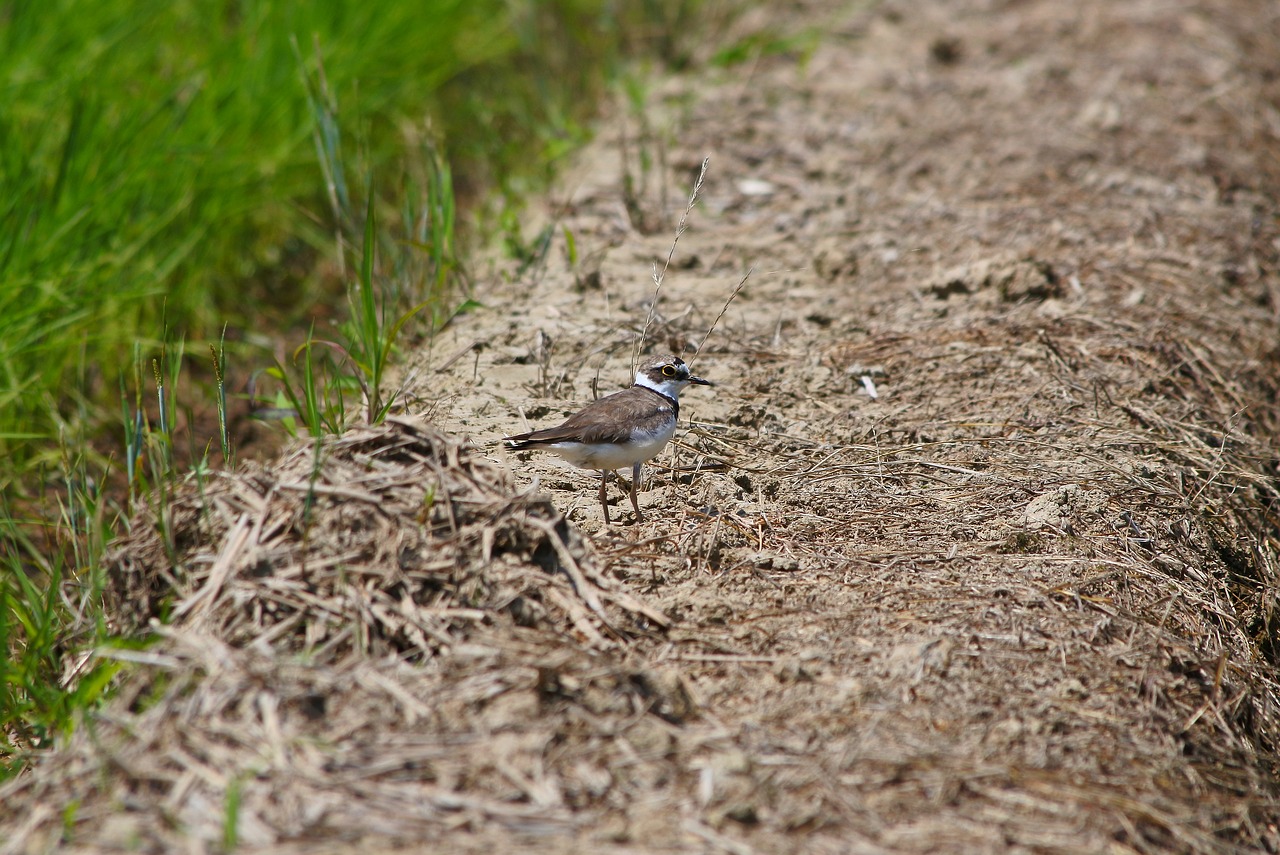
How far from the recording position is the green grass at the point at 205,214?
4.41 meters

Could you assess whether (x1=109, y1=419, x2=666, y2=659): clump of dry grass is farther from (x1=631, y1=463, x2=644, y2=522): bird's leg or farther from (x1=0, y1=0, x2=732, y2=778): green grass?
(x1=631, y1=463, x2=644, y2=522): bird's leg

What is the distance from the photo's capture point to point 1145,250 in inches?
239

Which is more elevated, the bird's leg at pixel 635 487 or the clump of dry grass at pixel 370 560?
the clump of dry grass at pixel 370 560

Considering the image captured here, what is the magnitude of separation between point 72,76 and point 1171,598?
5.32m

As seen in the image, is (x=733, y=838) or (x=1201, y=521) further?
(x=1201, y=521)

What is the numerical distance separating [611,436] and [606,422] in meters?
0.05

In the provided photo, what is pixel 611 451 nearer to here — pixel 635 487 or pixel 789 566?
pixel 635 487

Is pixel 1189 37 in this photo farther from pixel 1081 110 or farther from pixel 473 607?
pixel 473 607

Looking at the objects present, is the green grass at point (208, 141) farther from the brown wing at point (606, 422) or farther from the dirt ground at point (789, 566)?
the brown wing at point (606, 422)

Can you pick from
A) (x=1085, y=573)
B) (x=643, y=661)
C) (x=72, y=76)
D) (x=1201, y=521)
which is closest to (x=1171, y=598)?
(x=1085, y=573)

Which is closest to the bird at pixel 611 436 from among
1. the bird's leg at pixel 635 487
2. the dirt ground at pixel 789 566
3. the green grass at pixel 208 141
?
the bird's leg at pixel 635 487

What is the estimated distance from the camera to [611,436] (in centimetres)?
414

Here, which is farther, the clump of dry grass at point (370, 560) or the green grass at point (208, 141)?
the green grass at point (208, 141)

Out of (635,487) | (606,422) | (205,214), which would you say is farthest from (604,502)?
(205,214)
